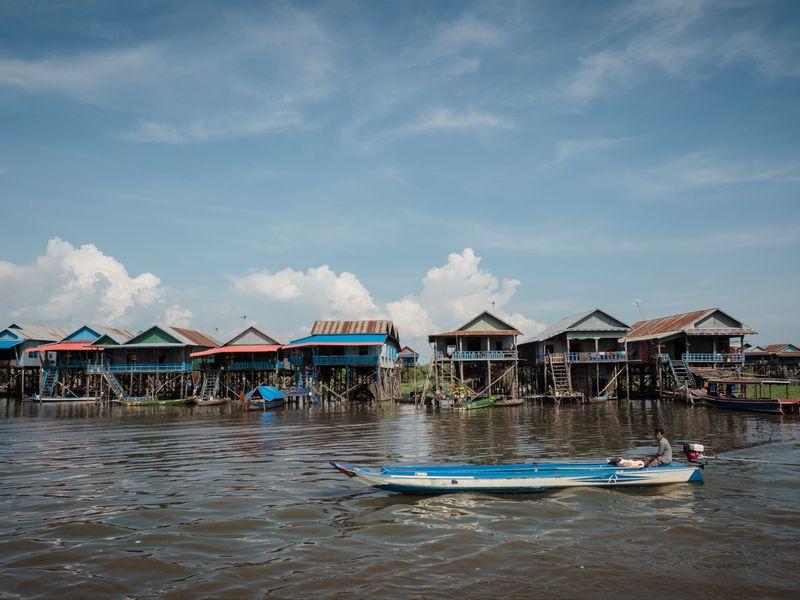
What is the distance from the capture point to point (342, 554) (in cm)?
1030

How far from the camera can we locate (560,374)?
152ft

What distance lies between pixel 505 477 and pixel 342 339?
34.2m

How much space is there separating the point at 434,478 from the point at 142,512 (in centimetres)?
677

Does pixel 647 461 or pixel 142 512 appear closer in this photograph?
pixel 142 512

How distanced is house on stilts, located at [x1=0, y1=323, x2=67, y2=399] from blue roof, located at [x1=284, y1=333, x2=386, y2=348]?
96.3 ft

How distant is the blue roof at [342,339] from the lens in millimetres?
44938

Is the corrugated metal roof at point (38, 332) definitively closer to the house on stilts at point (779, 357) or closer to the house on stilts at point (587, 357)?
the house on stilts at point (587, 357)

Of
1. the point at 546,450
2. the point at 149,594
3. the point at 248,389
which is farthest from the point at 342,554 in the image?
the point at 248,389

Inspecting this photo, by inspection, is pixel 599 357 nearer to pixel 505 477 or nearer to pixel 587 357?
pixel 587 357

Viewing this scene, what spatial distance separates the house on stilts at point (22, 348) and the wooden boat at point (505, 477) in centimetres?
5458

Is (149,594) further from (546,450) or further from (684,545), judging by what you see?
(546,450)

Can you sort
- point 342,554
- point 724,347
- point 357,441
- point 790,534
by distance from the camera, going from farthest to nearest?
point 724,347 → point 357,441 → point 790,534 → point 342,554

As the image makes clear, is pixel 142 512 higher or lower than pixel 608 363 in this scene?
lower

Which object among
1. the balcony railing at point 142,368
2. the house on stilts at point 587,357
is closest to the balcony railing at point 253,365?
the balcony railing at point 142,368
